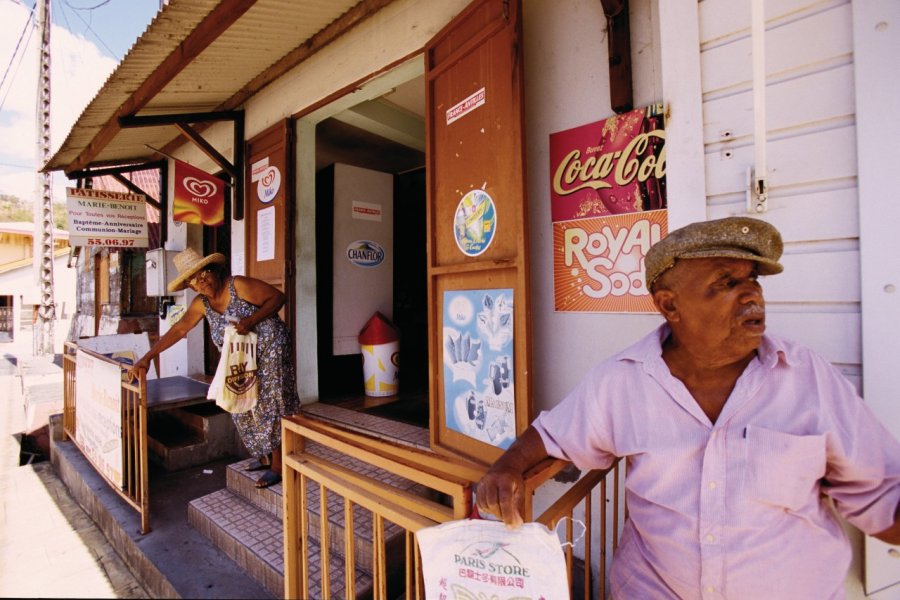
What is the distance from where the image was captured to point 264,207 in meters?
4.42

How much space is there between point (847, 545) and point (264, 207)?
4604mm

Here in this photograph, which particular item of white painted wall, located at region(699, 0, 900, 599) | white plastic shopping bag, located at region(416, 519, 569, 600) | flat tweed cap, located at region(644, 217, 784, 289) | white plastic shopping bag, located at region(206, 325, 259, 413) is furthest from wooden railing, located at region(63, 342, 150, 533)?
white painted wall, located at region(699, 0, 900, 599)

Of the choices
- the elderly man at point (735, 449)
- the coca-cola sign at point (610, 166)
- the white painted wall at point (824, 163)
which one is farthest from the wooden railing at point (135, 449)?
the white painted wall at point (824, 163)

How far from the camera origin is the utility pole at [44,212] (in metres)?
8.20

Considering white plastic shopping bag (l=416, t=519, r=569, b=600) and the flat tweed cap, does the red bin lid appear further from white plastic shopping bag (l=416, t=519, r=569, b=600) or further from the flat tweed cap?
the flat tweed cap

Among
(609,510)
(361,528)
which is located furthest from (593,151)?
(361,528)

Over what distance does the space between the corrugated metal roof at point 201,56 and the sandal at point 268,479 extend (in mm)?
2919

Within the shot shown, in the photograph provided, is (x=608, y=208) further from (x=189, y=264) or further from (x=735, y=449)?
(x=189, y=264)

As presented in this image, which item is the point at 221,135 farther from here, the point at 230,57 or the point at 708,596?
the point at 708,596

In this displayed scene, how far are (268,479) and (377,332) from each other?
6.04 feet

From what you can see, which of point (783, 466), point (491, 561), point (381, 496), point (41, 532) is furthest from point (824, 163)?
point (41, 532)

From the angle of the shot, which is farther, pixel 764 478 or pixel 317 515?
pixel 317 515

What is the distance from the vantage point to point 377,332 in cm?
462

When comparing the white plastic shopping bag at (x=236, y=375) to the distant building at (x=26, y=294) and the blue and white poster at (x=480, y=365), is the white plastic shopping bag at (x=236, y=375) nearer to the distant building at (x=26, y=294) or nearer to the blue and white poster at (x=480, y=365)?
the blue and white poster at (x=480, y=365)
